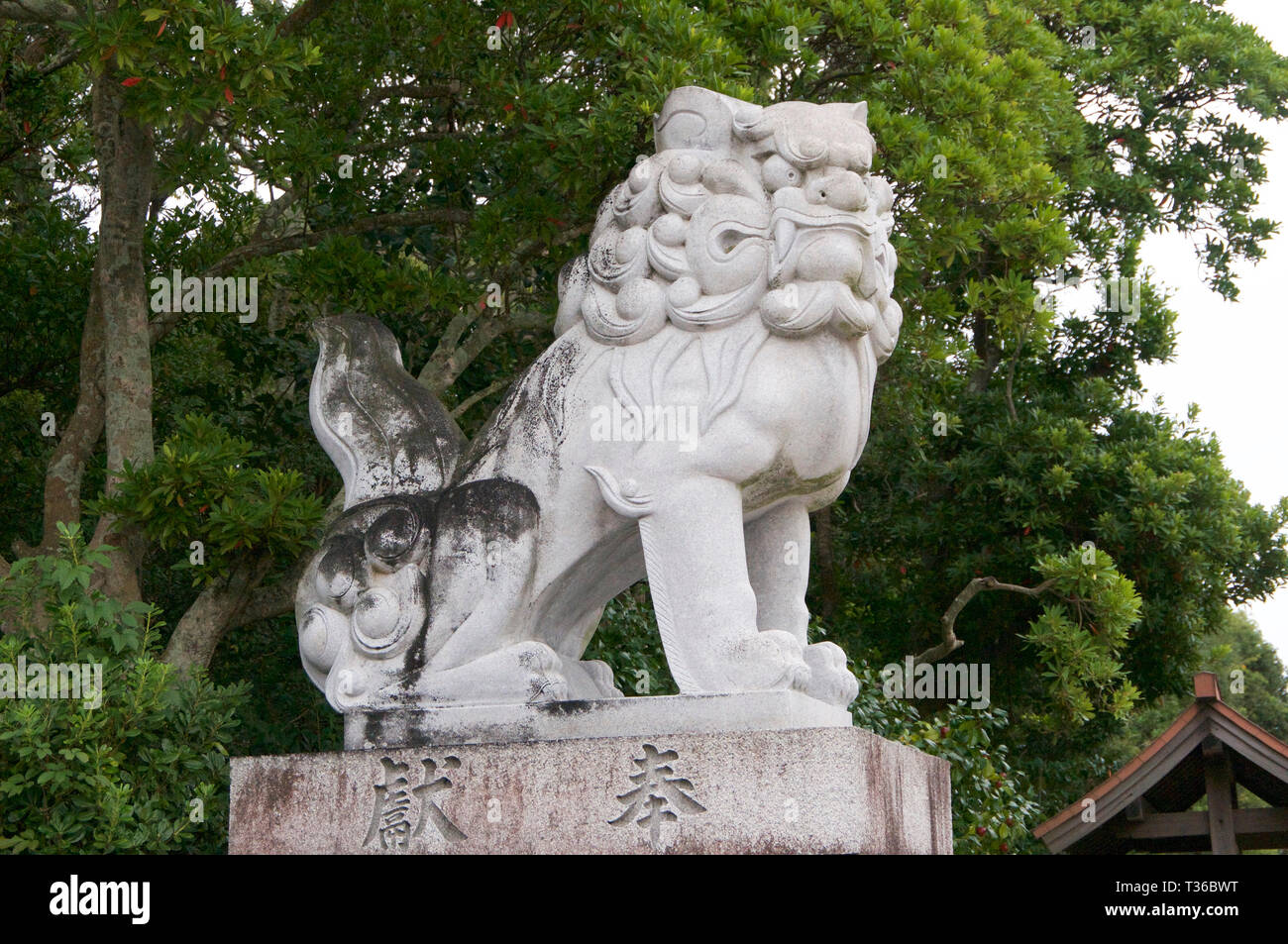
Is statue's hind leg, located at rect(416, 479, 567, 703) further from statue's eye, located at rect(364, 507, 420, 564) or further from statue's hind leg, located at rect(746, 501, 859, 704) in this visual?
statue's hind leg, located at rect(746, 501, 859, 704)

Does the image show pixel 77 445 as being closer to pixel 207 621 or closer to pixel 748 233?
Answer: pixel 207 621

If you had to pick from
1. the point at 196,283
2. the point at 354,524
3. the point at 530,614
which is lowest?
the point at 530,614

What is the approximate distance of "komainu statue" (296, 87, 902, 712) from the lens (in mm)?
3729

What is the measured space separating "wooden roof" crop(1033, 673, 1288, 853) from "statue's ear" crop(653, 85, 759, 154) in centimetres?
447

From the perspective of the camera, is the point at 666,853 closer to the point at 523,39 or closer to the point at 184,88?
the point at 184,88

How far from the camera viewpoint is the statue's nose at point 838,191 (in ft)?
12.5

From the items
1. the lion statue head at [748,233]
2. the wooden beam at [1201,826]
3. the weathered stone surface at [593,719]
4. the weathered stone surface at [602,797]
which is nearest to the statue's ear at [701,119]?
the lion statue head at [748,233]

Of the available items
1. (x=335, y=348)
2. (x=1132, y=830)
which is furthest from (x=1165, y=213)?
(x=335, y=348)

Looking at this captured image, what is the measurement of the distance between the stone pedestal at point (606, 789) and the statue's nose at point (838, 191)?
1.30 meters

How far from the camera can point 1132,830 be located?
7.94 meters

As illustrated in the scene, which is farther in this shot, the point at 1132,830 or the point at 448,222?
the point at 1132,830

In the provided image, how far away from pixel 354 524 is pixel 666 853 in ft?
4.38

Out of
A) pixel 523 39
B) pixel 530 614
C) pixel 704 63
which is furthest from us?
pixel 523 39

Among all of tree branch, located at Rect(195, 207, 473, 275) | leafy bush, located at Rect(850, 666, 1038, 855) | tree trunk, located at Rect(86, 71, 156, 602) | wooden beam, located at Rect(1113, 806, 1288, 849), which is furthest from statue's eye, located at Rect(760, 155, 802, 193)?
wooden beam, located at Rect(1113, 806, 1288, 849)
